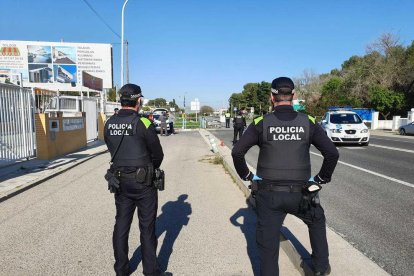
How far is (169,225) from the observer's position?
16.7 ft

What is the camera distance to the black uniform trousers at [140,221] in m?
3.29

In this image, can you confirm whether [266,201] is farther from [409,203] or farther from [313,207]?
[409,203]

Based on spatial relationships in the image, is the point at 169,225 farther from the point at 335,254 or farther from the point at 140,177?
the point at 335,254

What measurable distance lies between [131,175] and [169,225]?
2.04 metres

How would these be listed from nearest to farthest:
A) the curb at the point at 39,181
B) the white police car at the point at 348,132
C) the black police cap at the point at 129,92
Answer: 1. the black police cap at the point at 129,92
2. the curb at the point at 39,181
3. the white police car at the point at 348,132

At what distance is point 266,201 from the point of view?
9.34 ft

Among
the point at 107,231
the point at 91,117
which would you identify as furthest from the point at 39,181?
the point at 91,117

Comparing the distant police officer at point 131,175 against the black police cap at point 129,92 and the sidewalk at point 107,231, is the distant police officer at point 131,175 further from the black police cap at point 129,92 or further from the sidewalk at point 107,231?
the sidewalk at point 107,231

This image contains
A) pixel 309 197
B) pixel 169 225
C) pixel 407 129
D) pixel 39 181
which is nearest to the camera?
pixel 309 197

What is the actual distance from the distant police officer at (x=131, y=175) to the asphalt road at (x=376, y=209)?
2.50m

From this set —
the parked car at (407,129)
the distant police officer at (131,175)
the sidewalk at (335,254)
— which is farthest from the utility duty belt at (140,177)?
the parked car at (407,129)

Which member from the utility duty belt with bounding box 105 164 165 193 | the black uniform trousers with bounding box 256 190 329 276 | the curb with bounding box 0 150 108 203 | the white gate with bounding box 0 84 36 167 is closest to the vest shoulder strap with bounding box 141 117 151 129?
the utility duty belt with bounding box 105 164 165 193

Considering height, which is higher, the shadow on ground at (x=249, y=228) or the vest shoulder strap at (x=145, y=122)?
the vest shoulder strap at (x=145, y=122)

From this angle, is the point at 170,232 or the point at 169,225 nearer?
the point at 170,232
